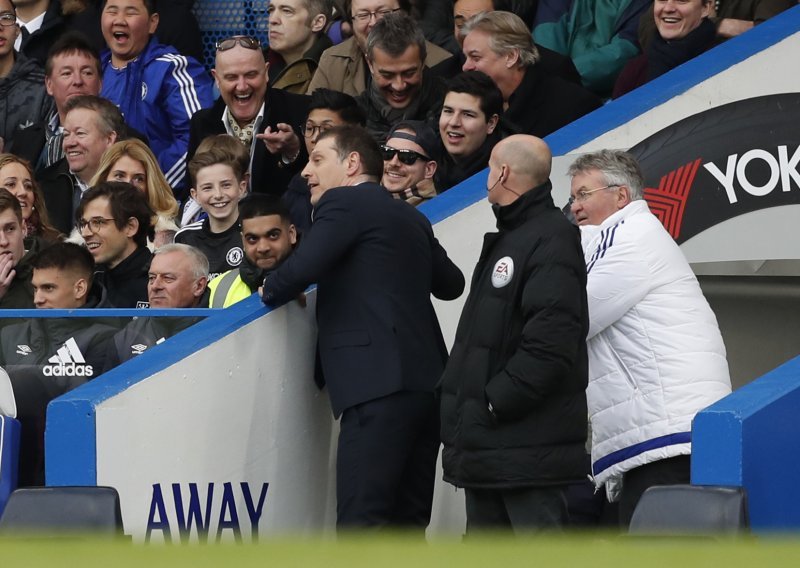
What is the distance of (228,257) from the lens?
6844 mm

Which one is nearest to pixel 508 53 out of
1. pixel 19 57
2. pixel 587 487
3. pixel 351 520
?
pixel 587 487

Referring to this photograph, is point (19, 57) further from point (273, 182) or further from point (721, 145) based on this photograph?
point (721, 145)

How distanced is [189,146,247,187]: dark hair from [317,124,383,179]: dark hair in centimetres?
168

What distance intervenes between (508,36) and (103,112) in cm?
220

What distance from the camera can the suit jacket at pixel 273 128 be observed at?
25.7 feet

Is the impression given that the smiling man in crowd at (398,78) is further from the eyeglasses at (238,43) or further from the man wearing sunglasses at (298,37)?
the man wearing sunglasses at (298,37)

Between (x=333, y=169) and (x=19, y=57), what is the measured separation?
14.4ft

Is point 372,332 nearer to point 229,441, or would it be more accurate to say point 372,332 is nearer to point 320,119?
point 229,441

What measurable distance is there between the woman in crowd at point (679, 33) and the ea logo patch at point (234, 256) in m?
2.12

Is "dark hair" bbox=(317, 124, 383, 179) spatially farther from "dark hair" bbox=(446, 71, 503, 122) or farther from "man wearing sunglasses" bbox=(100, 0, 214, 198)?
"man wearing sunglasses" bbox=(100, 0, 214, 198)

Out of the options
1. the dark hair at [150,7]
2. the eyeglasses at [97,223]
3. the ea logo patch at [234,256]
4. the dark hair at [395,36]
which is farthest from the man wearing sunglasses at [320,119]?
the dark hair at [150,7]

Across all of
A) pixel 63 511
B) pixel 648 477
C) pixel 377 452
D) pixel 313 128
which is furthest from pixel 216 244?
pixel 63 511

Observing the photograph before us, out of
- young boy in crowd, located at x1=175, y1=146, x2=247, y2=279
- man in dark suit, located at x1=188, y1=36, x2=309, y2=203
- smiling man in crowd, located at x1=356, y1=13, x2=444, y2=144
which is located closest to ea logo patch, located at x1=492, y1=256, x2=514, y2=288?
young boy in crowd, located at x1=175, y1=146, x2=247, y2=279

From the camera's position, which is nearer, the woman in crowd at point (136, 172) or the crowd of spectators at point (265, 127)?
the crowd of spectators at point (265, 127)
